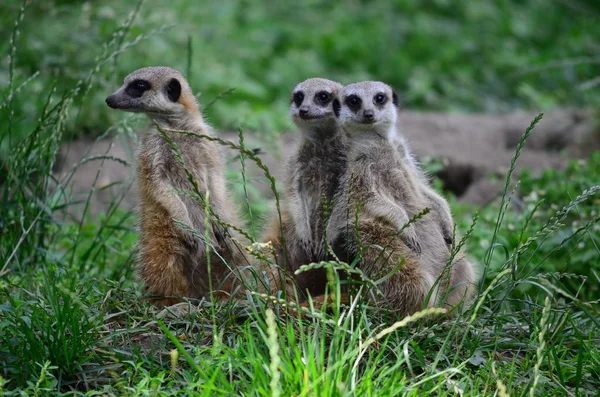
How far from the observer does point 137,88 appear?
4570mm

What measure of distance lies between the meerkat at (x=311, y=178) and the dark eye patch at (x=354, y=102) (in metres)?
0.14

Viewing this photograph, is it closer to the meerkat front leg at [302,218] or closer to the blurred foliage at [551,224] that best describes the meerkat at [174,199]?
the meerkat front leg at [302,218]

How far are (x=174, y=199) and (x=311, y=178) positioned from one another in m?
0.74

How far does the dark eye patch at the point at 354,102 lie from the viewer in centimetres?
442

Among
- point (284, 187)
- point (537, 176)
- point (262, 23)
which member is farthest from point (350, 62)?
point (284, 187)

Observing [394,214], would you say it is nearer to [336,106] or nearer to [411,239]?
[411,239]

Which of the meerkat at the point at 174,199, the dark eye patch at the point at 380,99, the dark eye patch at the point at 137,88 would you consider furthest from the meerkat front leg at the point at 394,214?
the dark eye patch at the point at 137,88

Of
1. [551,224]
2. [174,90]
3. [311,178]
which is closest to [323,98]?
[311,178]

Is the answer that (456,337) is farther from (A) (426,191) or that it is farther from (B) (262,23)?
(B) (262,23)

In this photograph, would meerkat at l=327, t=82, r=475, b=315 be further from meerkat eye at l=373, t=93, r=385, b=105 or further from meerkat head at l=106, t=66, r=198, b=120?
meerkat head at l=106, t=66, r=198, b=120

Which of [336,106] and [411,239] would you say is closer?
[411,239]

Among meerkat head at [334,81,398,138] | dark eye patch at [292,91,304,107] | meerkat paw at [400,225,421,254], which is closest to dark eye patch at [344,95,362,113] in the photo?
meerkat head at [334,81,398,138]

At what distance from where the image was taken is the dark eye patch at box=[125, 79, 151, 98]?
4.56 m

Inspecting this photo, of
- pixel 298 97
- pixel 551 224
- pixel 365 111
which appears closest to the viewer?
pixel 365 111
